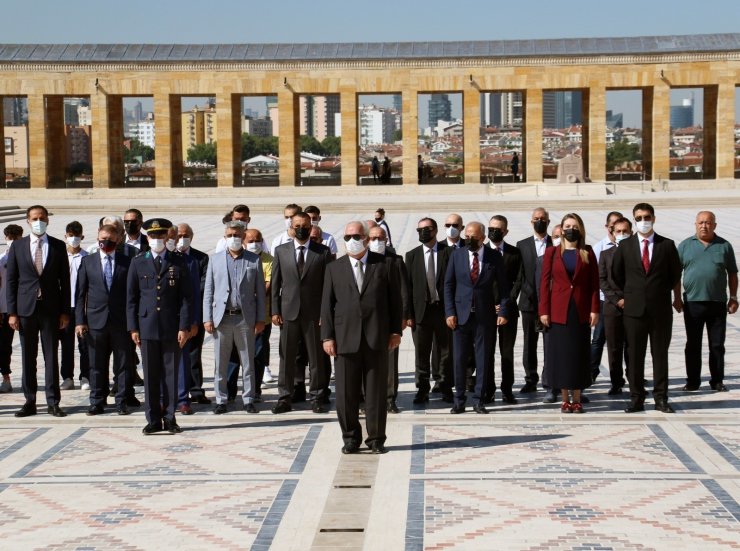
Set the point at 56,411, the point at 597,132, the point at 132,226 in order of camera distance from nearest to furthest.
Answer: the point at 56,411 < the point at 132,226 < the point at 597,132

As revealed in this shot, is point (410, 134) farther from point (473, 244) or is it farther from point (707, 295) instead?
point (473, 244)

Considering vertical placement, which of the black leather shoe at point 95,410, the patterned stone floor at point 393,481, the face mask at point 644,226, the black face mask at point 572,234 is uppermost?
the face mask at point 644,226

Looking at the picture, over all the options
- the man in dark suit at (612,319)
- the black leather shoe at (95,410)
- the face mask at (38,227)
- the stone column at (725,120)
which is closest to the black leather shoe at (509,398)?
the man in dark suit at (612,319)

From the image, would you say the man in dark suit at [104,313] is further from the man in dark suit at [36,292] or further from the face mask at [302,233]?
the face mask at [302,233]

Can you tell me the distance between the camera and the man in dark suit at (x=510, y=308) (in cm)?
1003

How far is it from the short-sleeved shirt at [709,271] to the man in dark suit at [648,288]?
831 millimetres

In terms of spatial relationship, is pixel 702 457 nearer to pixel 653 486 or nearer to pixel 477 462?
pixel 653 486

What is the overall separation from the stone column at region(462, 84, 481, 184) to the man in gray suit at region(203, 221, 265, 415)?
3511cm

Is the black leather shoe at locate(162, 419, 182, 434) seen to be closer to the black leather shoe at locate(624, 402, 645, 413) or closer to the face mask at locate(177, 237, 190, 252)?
the face mask at locate(177, 237, 190, 252)

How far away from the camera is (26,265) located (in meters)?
9.84

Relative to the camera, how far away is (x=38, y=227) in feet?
32.1

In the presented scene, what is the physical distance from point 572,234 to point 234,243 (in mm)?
2774

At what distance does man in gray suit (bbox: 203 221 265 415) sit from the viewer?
9.85 m

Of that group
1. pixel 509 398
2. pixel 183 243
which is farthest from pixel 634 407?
pixel 183 243
